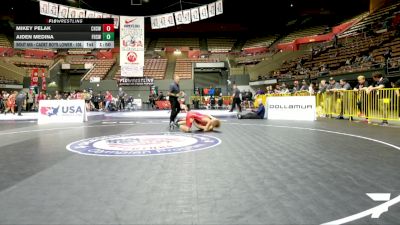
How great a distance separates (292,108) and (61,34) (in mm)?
9958

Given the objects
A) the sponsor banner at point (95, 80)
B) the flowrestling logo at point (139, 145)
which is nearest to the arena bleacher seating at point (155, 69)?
the sponsor banner at point (95, 80)

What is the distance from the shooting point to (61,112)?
43.6ft

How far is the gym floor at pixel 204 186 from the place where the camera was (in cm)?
262

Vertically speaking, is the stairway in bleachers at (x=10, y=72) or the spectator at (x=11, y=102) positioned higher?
the stairway in bleachers at (x=10, y=72)

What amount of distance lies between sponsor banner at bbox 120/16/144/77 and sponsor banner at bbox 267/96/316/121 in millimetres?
7284

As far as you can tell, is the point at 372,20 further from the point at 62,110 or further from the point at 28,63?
the point at 28,63

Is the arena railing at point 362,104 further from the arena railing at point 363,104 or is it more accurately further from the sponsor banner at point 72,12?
the sponsor banner at point 72,12

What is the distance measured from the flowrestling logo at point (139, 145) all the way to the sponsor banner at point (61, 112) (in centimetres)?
618

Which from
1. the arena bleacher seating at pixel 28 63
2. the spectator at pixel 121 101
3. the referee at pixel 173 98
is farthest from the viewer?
the arena bleacher seating at pixel 28 63

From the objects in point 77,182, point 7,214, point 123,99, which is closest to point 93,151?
point 77,182

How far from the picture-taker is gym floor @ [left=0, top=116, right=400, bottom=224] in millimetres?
2617

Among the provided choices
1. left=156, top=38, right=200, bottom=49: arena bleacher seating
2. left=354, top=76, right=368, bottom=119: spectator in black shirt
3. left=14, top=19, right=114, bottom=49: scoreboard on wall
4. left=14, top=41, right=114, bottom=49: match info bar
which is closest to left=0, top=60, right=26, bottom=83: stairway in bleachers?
left=156, top=38, right=200, bottom=49: arena bleacher seating

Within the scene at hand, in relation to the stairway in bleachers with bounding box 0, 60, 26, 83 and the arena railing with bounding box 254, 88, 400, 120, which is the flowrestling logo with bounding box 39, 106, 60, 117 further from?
the stairway in bleachers with bounding box 0, 60, 26, 83

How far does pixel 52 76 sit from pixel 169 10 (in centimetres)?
1635
